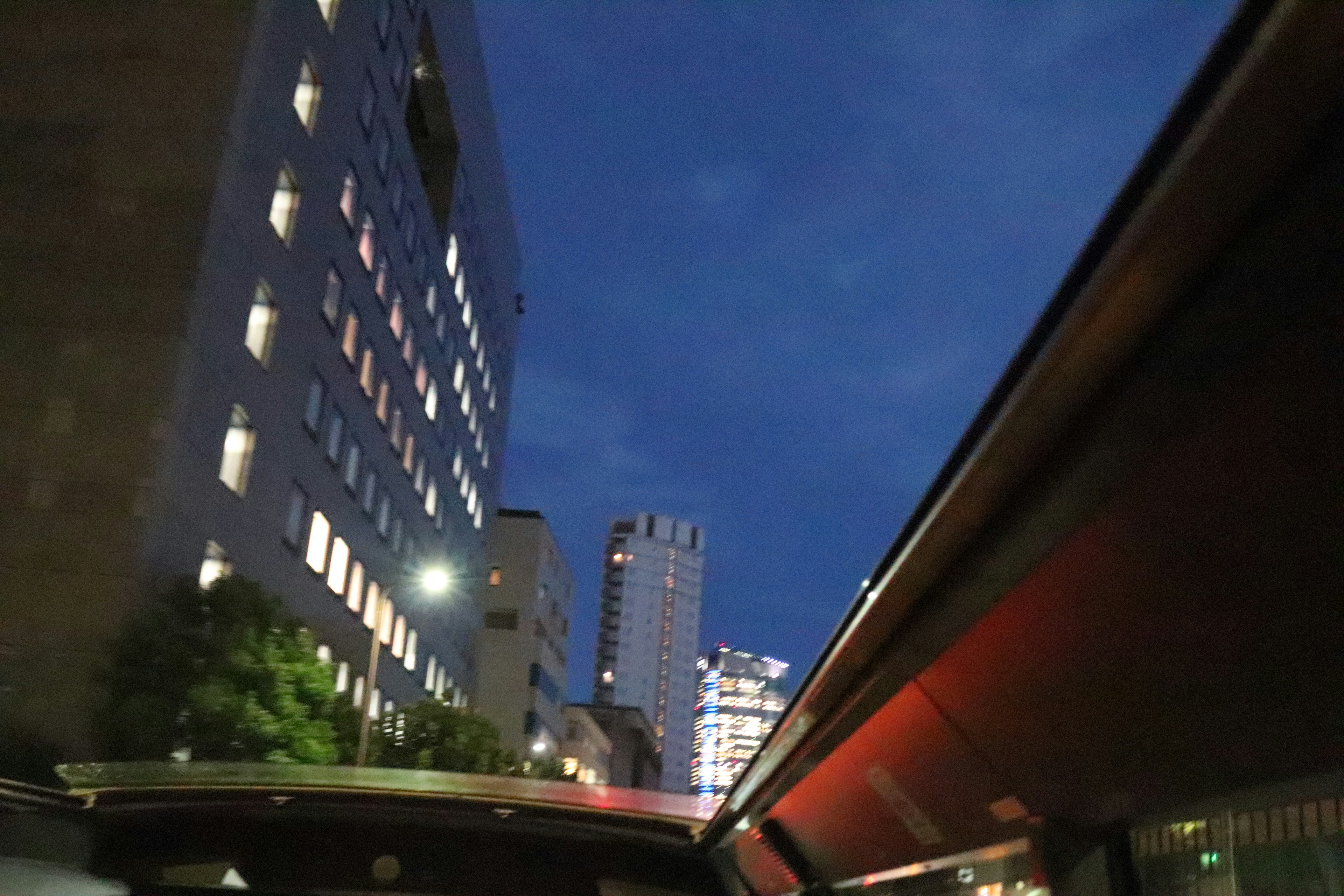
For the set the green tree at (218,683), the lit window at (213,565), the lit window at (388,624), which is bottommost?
the green tree at (218,683)

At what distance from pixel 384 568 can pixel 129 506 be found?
20.4 metres

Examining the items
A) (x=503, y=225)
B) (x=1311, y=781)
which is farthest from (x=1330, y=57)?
(x=503, y=225)

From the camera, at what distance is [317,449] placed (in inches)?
1489

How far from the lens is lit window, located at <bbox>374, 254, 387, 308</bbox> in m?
43.2

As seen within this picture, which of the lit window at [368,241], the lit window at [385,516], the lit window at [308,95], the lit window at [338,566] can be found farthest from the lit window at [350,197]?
the lit window at [385,516]

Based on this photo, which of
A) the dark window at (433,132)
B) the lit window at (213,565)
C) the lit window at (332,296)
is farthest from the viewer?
the dark window at (433,132)

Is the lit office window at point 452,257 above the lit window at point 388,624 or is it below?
above

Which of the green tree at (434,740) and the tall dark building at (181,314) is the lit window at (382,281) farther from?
the green tree at (434,740)

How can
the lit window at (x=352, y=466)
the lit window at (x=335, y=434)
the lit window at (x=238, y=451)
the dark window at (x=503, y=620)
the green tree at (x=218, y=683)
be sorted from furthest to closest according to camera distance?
1. the dark window at (x=503, y=620)
2. the lit window at (x=352, y=466)
3. the lit window at (x=335, y=434)
4. the lit window at (x=238, y=451)
5. the green tree at (x=218, y=683)

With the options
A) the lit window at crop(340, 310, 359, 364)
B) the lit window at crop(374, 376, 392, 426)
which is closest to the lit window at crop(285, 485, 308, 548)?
the lit window at crop(340, 310, 359, 364)

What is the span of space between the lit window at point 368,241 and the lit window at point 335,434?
4.88 m

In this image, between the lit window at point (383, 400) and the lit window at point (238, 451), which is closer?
the lit window at point (238, 451)

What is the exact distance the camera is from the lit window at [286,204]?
33.3m

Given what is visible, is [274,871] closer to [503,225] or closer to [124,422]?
[124,422]
